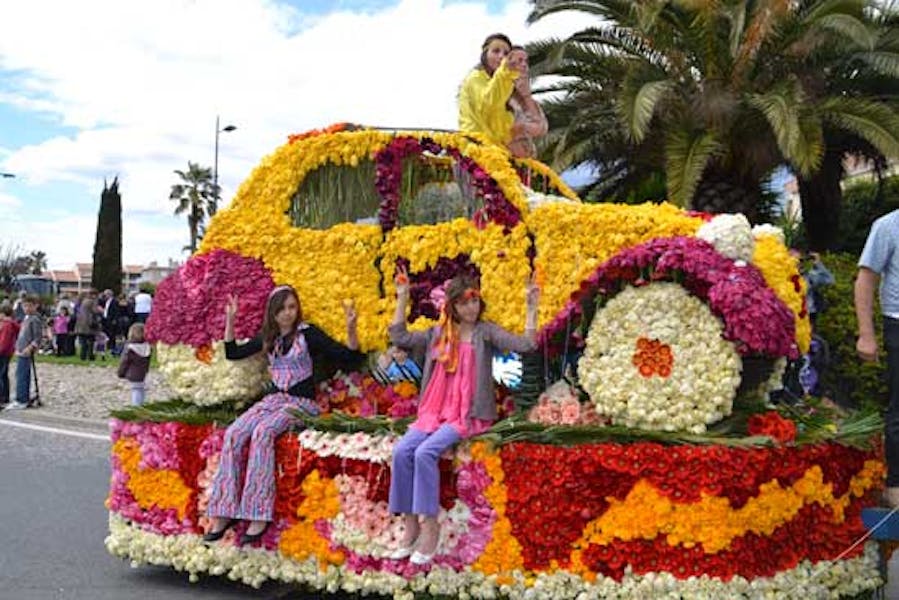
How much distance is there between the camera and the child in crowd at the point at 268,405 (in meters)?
5.38

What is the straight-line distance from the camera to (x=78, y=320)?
23.4 meters

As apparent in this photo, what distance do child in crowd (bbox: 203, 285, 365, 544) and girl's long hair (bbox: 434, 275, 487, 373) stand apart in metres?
0.60

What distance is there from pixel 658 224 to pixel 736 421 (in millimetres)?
995

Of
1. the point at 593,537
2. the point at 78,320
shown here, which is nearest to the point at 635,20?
the point at 593,537

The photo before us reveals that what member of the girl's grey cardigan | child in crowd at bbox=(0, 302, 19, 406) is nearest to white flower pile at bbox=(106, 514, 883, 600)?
the girl's grey cardigan

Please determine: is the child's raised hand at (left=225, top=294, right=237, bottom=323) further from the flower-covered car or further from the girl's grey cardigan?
the girl's grey cardigan

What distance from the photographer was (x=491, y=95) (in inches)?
240

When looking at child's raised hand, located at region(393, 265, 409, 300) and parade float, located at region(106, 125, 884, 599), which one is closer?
parade float, located at region(106, 125, 884, 599)

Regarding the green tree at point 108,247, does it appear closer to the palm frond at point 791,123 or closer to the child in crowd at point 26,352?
the child in crowd at point 26,352

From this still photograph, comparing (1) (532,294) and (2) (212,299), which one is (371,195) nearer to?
(2) (212,299)

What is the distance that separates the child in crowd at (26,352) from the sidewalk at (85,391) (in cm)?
34

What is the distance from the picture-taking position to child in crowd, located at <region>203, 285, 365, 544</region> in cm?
538

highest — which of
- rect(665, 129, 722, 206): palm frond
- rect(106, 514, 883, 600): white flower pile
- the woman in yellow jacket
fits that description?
rect(665, 129, 722, 206): palm frond

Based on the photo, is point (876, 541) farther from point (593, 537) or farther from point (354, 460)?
point (354, 460)
